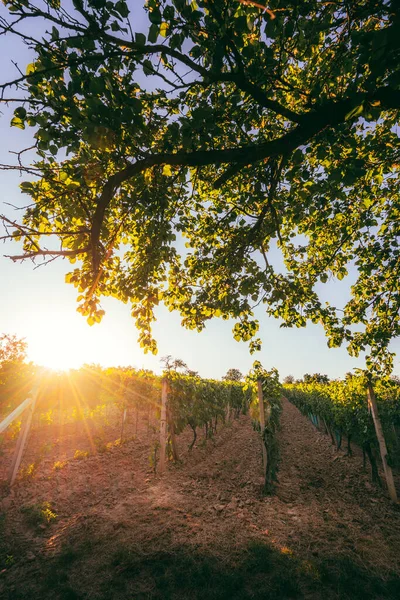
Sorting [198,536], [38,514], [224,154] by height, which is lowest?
[38,514]

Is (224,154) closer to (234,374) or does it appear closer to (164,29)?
(164,29)

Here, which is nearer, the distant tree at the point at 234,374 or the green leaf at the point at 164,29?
the green leaf at the point at 164,29

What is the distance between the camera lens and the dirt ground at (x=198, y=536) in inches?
152

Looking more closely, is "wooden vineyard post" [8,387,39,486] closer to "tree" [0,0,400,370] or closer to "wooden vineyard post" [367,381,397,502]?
"tree" [0,0,400,370]

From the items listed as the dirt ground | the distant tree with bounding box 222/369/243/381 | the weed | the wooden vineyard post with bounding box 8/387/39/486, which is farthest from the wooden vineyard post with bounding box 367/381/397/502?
the distant tree with bounding box 222/369/243/381

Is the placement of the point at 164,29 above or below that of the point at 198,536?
above

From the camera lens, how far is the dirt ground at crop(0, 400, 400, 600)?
12.7ft

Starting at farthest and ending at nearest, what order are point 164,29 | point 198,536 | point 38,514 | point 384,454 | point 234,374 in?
point 234,374, point 384,454, point 38,514, point 198,536, point 164,29

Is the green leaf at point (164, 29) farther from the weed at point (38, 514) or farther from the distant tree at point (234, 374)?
the distant tree at point (234, 374)

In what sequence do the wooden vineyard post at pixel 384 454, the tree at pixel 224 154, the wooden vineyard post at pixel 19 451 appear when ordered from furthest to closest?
the wooden vineyard post at pixel 19 451, the wooden vineyard post at pixel 384 454, the tree at pixel 224 154

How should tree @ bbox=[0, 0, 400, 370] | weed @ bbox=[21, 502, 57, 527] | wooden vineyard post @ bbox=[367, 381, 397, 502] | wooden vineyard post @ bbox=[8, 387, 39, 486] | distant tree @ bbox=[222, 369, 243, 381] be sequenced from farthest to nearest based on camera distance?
1. distant tree @ bbox=[222, 369, 243, 381]
2. wooden vineyard post @ bbox=[8, 387, 39, 486]
3. wooden vineyard post @ bbox=[367, 381, 397, 502]
4. weed @ bbox=[21, 502, 57, 527]
5. tree @ bbox=[0, 0, 400, 370]

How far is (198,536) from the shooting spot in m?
5.04

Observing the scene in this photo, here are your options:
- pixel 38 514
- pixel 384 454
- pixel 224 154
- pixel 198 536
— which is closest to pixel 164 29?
pixel 224 154

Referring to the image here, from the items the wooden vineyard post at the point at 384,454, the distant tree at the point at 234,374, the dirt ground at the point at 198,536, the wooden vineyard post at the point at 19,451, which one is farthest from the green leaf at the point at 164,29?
the distant tree at the point at 234,374
